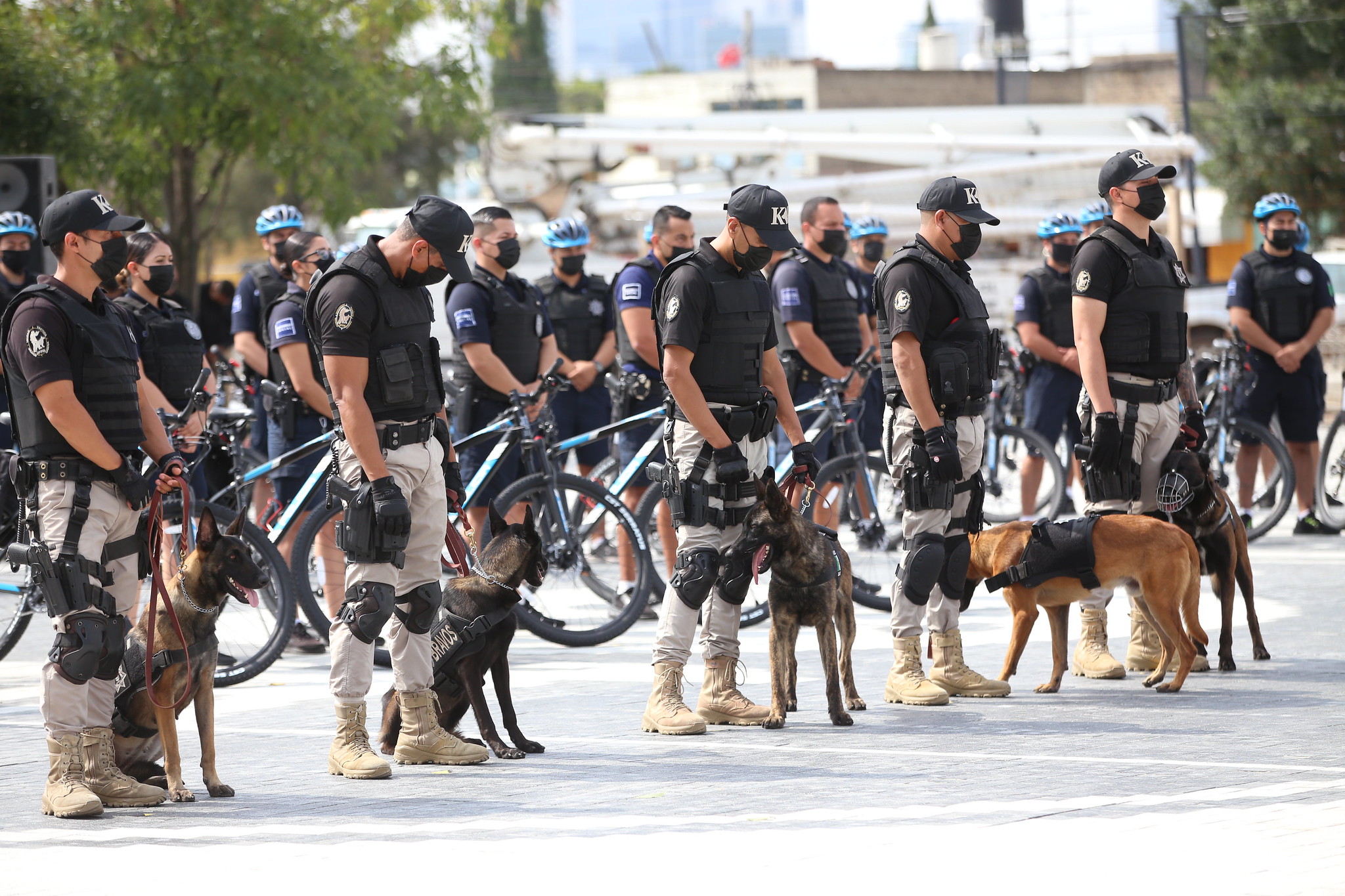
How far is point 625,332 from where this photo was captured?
10391mm

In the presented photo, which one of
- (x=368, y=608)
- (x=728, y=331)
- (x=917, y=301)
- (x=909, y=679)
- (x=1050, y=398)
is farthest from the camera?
(x=1050, y=398)

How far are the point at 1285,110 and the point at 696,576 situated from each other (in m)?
29.3

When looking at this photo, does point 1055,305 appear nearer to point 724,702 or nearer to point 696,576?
point 724,702

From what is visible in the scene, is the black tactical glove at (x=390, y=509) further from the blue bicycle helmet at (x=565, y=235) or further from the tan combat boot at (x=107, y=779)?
the blue bicycle helmet at (x=565, y=235)

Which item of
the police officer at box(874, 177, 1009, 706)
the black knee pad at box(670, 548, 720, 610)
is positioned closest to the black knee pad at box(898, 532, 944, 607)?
the police officer at box(874, 177, 1009, 706)

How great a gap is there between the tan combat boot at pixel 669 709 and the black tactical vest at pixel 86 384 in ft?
7.55

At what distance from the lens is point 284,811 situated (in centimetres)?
584

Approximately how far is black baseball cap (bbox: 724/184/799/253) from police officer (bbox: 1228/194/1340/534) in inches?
234

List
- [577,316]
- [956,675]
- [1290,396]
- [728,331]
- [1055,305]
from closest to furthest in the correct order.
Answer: [728,331] → [956,675] → [577,316] → [1290,396] → [1055,305]

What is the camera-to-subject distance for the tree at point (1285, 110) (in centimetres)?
3238

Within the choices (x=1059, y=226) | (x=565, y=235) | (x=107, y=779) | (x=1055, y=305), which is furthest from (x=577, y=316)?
(x=107, y=779)

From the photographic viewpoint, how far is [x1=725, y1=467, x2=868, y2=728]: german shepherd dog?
6863mm

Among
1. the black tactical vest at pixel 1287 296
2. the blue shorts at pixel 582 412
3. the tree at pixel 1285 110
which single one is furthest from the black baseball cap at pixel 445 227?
the tree at pixel 1285 110

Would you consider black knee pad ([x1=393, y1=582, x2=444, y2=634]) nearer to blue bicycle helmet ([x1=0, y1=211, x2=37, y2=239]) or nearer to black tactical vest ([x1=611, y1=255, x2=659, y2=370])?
black tactical vest ([x1=611, y1=255, x2=659, y2=370])
